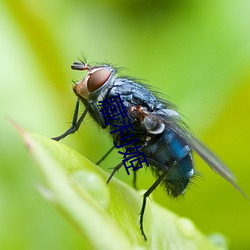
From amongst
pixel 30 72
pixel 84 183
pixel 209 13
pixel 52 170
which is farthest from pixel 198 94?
pixel 52 170

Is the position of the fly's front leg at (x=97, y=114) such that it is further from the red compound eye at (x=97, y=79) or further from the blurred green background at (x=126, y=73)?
the blurred green background at (x=126, y=73)

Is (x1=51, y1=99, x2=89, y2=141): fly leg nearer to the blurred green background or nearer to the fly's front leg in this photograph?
the fly's front leg

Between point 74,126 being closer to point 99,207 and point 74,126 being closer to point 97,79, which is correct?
point 97,79

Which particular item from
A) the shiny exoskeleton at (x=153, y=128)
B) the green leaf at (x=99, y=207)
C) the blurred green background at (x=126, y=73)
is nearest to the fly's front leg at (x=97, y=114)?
the shiny exoskeleton at (x=153, y=128)

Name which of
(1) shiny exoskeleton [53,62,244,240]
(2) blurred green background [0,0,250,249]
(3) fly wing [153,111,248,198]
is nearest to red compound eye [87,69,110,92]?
(1) shiny exoskeleton [53,62,244,240]

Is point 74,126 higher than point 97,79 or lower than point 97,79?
lower

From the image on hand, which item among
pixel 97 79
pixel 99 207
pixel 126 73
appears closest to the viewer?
pixel 99 207

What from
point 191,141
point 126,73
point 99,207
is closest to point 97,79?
point 191,141
